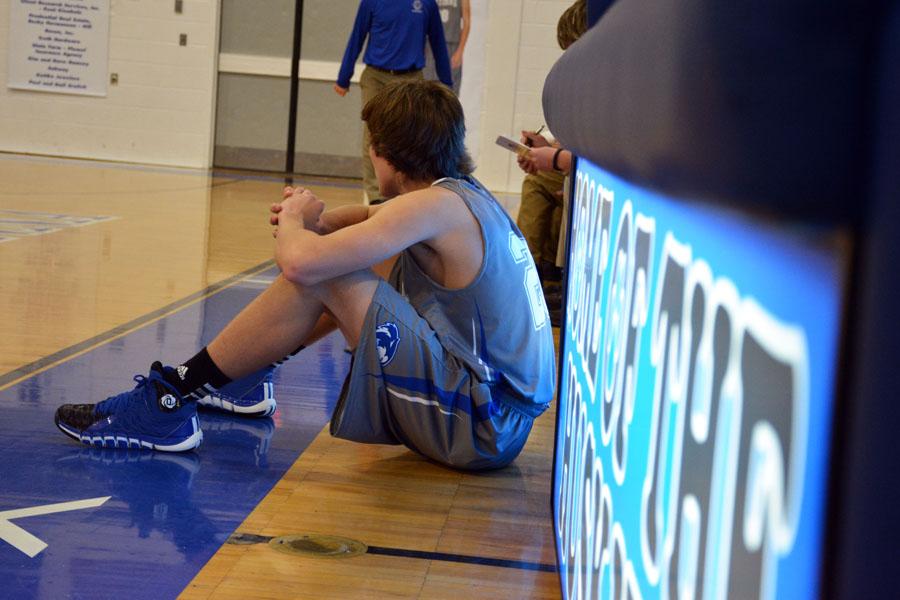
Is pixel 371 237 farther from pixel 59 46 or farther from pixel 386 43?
pixel 59 46

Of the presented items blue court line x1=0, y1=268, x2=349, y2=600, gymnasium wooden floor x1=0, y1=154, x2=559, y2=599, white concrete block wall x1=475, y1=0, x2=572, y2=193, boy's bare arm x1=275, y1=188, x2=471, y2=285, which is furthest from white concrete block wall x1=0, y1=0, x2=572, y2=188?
boy's bare arm x1=275, y1=188, x2=471, y2=285

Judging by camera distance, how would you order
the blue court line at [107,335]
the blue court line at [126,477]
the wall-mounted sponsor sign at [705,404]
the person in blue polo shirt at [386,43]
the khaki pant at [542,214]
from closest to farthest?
the wall-mounted sponsor sign at [705,404], the blue court line at [126,477], the blue court line at [107,335], the khaki pant at [542,214], the person in blue polo shirt at [386,43]

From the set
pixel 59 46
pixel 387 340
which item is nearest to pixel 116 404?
pixel 387 340

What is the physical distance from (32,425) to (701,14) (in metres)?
1.87

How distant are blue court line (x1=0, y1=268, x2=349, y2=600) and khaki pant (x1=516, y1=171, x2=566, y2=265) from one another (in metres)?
1.32

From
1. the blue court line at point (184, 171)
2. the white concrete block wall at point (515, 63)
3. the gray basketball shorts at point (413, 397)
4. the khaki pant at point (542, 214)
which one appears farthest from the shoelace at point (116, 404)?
the white concrete block wall at point (515, 63)

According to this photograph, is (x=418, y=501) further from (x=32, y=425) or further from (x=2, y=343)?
(x=2, y=343)

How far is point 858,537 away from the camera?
27 cm

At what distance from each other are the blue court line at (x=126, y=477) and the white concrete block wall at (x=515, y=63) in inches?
260

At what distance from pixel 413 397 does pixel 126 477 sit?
469 mm

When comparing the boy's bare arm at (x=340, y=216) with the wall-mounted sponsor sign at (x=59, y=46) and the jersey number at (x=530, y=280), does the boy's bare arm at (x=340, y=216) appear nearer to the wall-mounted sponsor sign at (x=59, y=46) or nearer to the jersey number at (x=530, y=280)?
the jersey number at (x=530, y=280)

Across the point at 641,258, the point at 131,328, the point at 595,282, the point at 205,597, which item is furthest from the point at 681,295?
the point at 131,328

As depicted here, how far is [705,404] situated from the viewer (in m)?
0.49

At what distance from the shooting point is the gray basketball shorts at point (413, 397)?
177 centimetres
